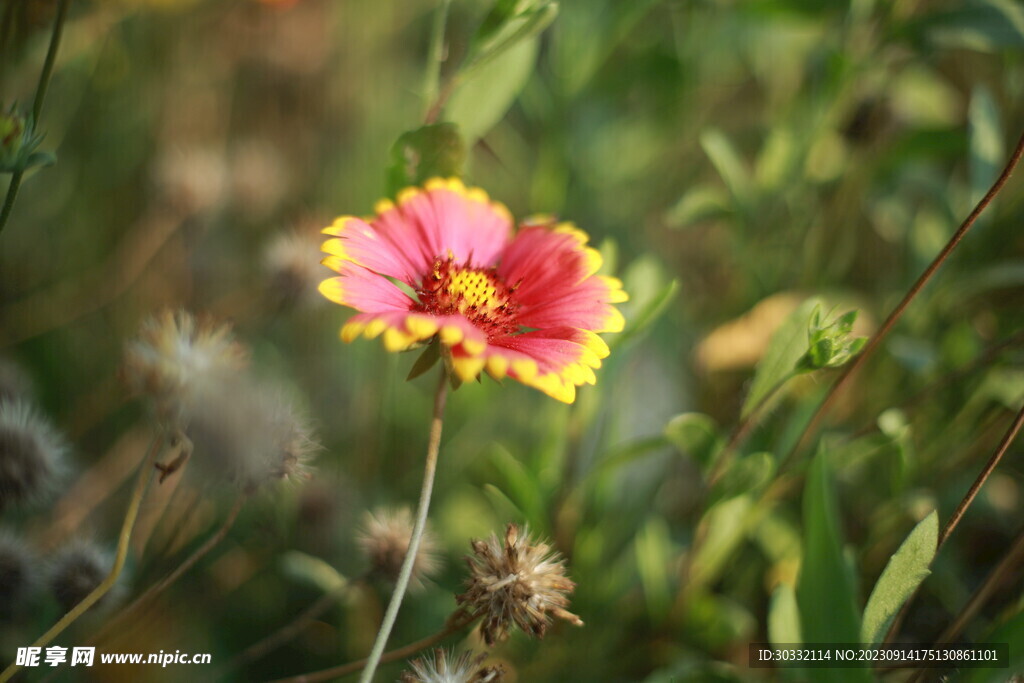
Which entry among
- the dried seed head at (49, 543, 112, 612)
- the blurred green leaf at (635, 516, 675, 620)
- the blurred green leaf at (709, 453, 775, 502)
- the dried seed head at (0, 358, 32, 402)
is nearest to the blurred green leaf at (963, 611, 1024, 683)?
the blurred green leaf at (709, 453, 775, 502)

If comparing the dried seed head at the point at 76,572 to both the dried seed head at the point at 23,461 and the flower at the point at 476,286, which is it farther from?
the flower at the point at 476,286

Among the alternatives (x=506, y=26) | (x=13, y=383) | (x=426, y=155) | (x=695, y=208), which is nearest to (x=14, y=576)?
(x=13, y=383)

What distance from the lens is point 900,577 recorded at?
542 millimetres

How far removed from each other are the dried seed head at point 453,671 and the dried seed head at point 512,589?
25 mm

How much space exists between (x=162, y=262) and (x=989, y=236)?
1258 millimetres

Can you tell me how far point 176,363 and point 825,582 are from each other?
1.62ft

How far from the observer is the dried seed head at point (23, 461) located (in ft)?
2.19

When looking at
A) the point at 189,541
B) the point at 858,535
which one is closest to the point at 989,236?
the point at 858,535

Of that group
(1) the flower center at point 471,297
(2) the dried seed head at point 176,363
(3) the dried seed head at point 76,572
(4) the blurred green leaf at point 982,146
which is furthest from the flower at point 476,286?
(4) the blurred green leaf at point 982,146

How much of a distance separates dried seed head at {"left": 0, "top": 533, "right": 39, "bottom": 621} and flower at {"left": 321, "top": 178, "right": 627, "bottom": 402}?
394 mm

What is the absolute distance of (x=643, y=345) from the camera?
1040 mm

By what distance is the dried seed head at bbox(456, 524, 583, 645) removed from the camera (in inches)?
21.0

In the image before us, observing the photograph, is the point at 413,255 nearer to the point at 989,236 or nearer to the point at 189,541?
the point at 189,541

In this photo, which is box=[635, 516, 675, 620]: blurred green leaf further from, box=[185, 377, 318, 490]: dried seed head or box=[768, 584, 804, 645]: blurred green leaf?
box=[185, 377, 318, 490]: dried seed head
